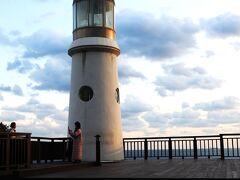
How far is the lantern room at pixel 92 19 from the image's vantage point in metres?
18.0

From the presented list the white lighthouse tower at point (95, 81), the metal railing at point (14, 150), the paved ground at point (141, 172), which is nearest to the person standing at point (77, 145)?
the paved ground at point (141, 172)

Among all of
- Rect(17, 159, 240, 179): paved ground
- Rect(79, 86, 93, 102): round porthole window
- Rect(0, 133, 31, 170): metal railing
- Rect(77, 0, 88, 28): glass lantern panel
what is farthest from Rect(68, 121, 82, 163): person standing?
Rect(77, 0, 88, 28): glass lantern panel

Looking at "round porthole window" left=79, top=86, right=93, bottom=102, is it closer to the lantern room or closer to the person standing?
the lantern room

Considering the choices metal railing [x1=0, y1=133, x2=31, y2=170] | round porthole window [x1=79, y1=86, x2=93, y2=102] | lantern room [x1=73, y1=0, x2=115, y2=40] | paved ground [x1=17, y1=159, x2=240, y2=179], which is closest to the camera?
paved ground [x1=17, y1=159, x2=240, y2=179]

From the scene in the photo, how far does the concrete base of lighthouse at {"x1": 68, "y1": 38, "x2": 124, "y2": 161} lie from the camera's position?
1764cm

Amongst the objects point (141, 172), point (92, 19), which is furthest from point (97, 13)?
point (141, 172)

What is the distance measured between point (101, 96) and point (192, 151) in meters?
5.59

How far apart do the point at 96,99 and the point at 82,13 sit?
3.77m

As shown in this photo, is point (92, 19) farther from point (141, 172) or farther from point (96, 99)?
point (141, 172)

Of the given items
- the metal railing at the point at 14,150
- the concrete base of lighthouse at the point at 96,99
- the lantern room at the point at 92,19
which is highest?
the lantern room at the point at 92,19

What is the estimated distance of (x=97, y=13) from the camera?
1819 cm

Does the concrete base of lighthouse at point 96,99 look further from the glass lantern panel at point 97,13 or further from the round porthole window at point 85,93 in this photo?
the glass lantern panel at point 97,13

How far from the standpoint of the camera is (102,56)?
18.0m

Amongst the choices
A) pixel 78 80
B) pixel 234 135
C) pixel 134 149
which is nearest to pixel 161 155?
pixel 134 149
